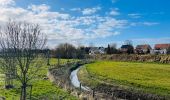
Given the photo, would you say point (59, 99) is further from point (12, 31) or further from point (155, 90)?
point (155, 90)

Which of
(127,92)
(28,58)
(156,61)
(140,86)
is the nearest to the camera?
(28,58)

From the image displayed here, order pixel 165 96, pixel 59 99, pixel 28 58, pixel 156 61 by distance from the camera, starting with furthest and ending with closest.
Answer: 1. pixel 156 61
2. pixel 165 96
3. pixel 59 99
4. pixel 28 58

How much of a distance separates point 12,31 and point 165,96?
2018cm

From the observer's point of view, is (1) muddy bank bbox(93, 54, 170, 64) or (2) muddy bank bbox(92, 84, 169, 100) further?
(1) muddy bank bbox(93, 54, 170, 64)

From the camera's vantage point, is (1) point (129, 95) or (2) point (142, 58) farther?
(2) point (142, 58)

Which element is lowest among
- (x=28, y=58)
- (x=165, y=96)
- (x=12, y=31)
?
(x=165, y=96)

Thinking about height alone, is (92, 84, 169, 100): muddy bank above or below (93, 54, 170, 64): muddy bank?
below

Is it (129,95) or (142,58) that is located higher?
(142,58)

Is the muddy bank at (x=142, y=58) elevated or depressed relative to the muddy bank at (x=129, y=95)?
elevated

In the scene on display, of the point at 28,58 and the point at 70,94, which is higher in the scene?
the point at 28,58

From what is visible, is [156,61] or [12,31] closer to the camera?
[12,31]

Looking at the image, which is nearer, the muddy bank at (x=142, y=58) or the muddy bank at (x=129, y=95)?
the muddy bank at (x=129, y=95)

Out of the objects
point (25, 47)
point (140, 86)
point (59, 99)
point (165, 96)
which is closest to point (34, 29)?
point (25, 47)

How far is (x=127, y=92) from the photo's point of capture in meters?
39.7
